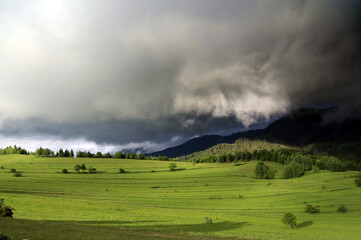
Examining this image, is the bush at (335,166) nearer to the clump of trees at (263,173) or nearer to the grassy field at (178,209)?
the grassy field at (178,209)

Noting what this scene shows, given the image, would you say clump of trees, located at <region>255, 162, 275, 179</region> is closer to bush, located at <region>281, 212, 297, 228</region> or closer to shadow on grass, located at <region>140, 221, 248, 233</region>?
bush, located at <region>281, 212, 297, 228</region>

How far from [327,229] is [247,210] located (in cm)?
2735

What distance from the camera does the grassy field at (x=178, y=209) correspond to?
3743cm

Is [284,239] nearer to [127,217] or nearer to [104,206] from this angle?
[127,217]

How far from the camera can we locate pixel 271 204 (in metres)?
85.2

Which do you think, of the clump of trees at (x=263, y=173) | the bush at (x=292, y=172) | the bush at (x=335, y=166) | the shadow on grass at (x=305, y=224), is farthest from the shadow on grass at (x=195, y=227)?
the bush at (x=335, y=166)

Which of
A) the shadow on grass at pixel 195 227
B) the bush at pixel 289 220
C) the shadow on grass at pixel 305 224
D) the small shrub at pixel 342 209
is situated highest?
the shadow on grass at pixel 195 227

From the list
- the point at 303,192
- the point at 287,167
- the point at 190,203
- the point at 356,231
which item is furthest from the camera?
the point at 287,167

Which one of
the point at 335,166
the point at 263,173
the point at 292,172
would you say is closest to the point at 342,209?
the point at 263,173

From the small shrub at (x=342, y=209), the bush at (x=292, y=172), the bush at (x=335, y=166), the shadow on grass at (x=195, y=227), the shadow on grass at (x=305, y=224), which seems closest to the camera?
the shadow on grass at (x=195, y=227)

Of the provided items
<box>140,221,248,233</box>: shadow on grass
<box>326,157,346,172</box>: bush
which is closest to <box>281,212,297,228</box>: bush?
<box>140,221,248,233</box>: shadow on grass

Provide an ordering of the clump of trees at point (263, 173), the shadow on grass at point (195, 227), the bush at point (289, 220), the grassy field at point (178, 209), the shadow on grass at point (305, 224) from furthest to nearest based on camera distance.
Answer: the clump of trees at point (263, 173), the shadow on grass at point (305, 224), the bush at point (289, 220), the shadow on grass at point (195, 227), the grassy field at point (178, 209)

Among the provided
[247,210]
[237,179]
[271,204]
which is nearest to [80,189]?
[247,210]

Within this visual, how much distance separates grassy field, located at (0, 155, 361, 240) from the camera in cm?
3743
